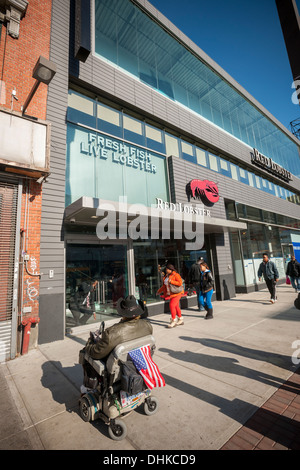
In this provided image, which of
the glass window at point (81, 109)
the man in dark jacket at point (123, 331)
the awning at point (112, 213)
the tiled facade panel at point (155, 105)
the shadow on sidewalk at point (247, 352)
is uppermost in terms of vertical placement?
the tiled facade panel at point (155, 105)

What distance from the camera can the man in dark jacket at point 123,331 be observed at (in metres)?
2.55

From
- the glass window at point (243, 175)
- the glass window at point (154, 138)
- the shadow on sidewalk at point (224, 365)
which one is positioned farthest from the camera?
the glass window at point (243, 175)

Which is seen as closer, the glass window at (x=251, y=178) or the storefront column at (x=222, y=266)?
the storefront column at (x=222, y=266)

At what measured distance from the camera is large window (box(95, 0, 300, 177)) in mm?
9172

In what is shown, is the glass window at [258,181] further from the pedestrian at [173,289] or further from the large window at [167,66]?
the pedestrian at [173,289]

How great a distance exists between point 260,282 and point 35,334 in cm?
1310

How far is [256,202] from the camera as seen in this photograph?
15.4 meters

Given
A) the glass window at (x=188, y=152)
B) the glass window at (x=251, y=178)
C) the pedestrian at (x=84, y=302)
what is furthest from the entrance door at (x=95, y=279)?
the glass window at (x=251, y=178)

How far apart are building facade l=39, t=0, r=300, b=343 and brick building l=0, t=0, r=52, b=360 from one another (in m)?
0.32

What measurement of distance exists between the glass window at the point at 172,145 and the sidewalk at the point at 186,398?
8.26 metres

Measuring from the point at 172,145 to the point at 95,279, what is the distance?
24.4 ft

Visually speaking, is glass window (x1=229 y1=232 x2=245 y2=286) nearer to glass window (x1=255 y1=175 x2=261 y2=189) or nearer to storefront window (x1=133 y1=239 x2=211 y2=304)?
storefront window (x1=133 y1=239 x2=211 y2=304)

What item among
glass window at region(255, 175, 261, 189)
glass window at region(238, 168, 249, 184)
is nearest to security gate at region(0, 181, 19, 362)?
glass window at region(238, 168, 249, 184)
